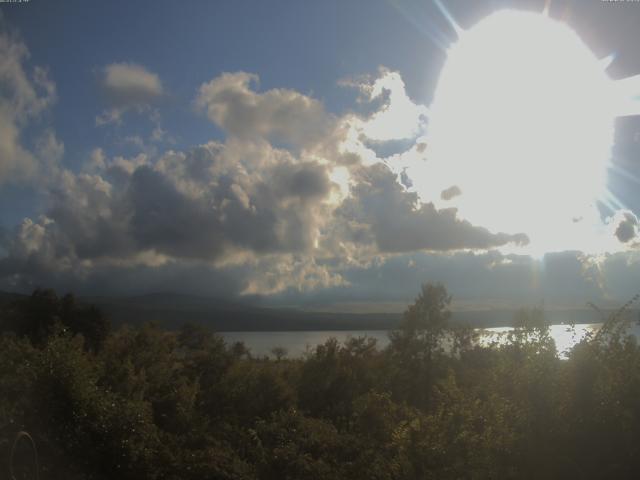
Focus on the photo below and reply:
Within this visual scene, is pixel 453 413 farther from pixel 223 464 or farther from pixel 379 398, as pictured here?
pixel 223 464

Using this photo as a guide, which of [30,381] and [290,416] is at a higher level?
[30,381]

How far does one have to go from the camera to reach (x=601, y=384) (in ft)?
27.3

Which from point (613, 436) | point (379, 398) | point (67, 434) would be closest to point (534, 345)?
point (613, 436)

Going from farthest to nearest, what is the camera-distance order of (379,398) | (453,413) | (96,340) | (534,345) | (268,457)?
1. (96,340)
2. (268,457)
3. (379,398)
4. (534,345)
5. (453,413)

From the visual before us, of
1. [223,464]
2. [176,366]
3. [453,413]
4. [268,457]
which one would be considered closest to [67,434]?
[223,464]

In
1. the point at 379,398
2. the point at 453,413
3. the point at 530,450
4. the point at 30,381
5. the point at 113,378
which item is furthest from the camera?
the point at 113,378

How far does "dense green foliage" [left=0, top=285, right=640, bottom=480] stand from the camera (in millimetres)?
7645

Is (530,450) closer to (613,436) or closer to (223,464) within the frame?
(613,436)

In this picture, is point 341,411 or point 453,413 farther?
point 341,411

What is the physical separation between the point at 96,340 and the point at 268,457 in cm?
4567

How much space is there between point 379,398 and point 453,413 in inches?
107

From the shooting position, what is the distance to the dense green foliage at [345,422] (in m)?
7.64

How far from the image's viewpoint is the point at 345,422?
1714 centimetres

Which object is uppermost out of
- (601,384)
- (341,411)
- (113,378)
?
(601,384)
